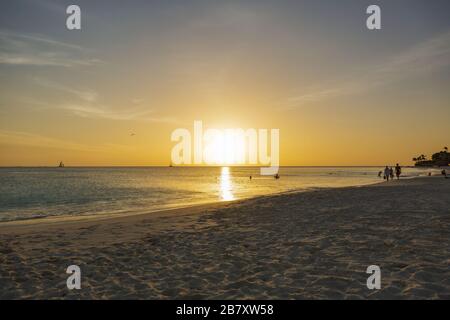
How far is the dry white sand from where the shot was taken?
7.35 meters

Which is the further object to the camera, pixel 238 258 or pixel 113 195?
pixel 113 195

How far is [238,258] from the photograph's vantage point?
32.7ft

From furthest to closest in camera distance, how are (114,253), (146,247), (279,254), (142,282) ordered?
(146,247) → (114,253) → (279,254) → (142,282)

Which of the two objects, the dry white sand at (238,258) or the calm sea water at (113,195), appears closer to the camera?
the dry white sand at (238,258)

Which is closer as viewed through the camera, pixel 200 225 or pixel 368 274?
pixel 368 274

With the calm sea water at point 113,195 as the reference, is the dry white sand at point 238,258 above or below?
above

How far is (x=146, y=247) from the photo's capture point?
11664 millimetres

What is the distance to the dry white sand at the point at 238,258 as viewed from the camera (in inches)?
289

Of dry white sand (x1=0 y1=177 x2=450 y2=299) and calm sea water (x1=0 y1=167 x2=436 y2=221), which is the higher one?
dry white sand (x1=0 y1=177 x2=450 y2=299)

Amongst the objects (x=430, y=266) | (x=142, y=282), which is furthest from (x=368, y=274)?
(x=142, y=282)

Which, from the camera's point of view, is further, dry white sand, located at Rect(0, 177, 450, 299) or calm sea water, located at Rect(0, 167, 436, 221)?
calm sea water, located at Rect(0, 167, 436, 221)
